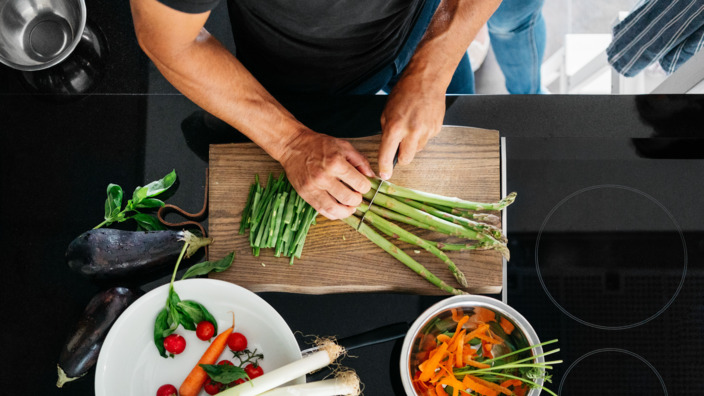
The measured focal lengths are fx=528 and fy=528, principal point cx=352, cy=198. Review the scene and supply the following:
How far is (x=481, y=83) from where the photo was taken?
2746 mm

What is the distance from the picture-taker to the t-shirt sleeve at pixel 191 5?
2.78 feet

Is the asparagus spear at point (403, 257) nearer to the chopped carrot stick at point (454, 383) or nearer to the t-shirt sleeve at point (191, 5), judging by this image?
the chopped carrot stick at point (454, 383)

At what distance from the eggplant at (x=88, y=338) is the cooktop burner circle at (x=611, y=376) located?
3.57ft

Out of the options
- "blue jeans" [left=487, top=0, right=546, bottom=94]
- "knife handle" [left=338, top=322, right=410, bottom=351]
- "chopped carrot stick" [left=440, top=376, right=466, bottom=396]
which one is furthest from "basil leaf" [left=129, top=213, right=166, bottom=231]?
"blue jeans" [left=487, top=0, right=546, bottom=94]

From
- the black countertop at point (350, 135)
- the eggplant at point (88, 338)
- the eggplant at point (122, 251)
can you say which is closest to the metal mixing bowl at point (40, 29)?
the black countertop at point (350, 135)

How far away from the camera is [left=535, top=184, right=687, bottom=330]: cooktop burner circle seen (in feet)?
4.36

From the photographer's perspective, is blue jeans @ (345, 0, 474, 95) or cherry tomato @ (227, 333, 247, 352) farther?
blue jeans @ (345, 0, 474, 95)

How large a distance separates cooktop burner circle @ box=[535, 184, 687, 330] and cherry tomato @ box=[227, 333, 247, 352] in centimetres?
75

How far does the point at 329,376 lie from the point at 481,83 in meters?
1.92

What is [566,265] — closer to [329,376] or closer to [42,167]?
[329,376]

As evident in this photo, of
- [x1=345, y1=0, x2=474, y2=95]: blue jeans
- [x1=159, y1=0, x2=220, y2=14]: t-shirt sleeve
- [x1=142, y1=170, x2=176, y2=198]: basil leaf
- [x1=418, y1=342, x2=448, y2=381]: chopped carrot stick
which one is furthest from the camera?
[x1=345, y1=0, x2=474, y2=95]: blue jeans

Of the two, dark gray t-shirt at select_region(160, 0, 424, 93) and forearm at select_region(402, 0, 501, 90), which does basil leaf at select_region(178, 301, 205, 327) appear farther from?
forearm at select_region(402, 0, 501, 90)

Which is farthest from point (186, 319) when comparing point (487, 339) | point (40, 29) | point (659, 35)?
point (659, 35)

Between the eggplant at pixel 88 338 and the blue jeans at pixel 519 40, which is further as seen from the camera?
the blue jeans at pixel 519 40
